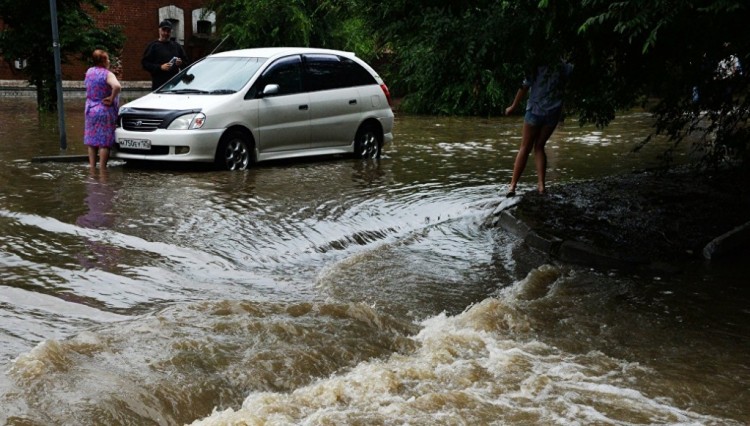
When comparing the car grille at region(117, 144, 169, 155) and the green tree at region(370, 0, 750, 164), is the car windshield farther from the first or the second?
the green tree at region(370, 0, 750, 164)

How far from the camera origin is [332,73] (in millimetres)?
15828

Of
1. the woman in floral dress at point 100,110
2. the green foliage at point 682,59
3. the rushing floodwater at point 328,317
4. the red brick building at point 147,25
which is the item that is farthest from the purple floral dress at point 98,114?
the red brick building at point 147,25

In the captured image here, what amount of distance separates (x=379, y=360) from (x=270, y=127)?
8748 mm

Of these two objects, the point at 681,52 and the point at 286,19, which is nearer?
the point at 681,52

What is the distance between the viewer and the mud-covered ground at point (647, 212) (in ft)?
31.6

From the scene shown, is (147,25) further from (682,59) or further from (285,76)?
(682,59)

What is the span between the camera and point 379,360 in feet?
20.6

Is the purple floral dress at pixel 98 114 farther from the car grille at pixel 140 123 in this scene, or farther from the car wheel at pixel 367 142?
the car wheel at pixel 367 142

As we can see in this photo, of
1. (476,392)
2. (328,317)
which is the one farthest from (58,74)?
(476,392)

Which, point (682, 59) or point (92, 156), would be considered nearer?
point (682, 59)

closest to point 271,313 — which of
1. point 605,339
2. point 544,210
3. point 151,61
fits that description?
point 605,339

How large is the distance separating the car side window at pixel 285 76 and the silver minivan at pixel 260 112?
1 cm

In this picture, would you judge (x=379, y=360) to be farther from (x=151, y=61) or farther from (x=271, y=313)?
(x=151, y=61)

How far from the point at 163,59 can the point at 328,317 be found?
10.9 meters
